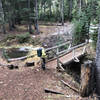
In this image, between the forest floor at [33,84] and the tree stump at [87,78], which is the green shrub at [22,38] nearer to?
the forest floor at [33,84]

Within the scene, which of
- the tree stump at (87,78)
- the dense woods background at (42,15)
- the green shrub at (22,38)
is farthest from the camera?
the green shrub at (22,38)

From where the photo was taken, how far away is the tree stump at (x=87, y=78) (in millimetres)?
3949

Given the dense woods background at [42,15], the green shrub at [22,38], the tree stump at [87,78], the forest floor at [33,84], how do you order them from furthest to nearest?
the green shrub at [22,38]
the dense woods background at [42,15]
the forest floor at [33,84]
the tree stump at [87,78]

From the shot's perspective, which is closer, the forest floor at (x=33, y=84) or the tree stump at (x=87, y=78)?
the tree stump at (x=87, y=78)

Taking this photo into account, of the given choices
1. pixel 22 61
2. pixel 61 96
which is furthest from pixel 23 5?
pixel 61 96

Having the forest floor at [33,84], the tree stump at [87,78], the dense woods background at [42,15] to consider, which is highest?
the dense woods background at [42,15]

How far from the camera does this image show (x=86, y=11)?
1041 cm

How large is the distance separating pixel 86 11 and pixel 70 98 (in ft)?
27.1

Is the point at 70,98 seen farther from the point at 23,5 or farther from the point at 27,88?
the point at 23,5

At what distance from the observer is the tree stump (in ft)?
13.0

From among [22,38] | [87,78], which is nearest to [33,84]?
[87,78]

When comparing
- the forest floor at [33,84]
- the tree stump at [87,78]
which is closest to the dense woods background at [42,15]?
the forest floor at [33,84]

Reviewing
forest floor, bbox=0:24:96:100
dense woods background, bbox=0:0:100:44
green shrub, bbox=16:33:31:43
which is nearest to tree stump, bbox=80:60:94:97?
forest floor, bbox=0:24:96:100

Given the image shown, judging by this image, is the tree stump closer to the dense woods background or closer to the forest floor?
the forest floor
